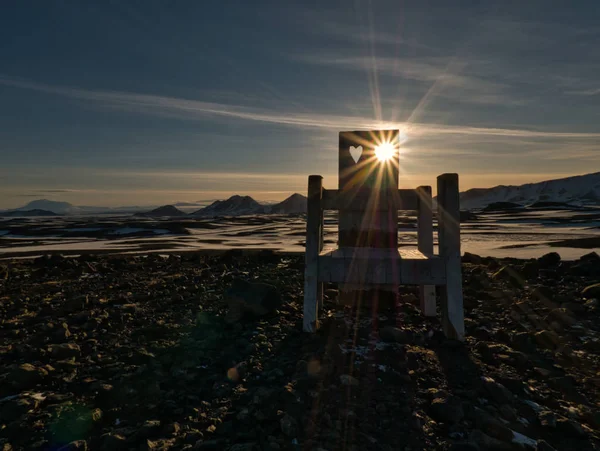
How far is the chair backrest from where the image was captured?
605 cm

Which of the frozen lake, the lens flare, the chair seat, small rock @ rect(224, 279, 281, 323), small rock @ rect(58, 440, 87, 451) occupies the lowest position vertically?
the frozen lake

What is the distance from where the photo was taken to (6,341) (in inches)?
173

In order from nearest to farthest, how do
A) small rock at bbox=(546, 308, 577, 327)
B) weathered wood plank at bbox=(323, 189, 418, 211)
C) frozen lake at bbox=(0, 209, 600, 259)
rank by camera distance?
1. weathered wood plank at bbox=(323, 189, 418, 211)
2. small rock at bbox=(546, 308, 577, 327)
3. frozen lake at bbox=(0, 209, 600, 259)

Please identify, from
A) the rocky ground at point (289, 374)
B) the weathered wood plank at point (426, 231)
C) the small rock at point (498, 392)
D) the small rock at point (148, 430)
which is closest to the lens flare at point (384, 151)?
the weathered wood plank at point (426, 231)

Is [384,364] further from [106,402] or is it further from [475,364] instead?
[106,402]

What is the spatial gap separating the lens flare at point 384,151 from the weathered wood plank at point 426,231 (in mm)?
1212

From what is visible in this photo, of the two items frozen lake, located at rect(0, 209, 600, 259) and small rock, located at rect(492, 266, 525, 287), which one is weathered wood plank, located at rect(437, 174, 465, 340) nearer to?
small rock, located at rect(492, 266, 525, 287)

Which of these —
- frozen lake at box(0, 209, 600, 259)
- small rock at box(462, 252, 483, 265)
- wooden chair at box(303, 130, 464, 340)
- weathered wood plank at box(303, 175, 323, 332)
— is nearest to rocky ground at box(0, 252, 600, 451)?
weathered wood plank at box(303, 175, 323, 332)

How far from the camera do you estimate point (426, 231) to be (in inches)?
223

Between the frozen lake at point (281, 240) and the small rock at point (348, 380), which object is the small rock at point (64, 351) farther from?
the frozen lake at point (281, 240)

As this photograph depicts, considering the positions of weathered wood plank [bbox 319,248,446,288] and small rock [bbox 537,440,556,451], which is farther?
weathered wood plank [bbox 319,248,446,288]

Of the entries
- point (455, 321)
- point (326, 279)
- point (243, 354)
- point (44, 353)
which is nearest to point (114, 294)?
point (44, 353)

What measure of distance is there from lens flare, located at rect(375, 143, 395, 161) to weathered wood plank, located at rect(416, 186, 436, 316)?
1.21 meters

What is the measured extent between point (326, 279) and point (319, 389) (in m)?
1.40
